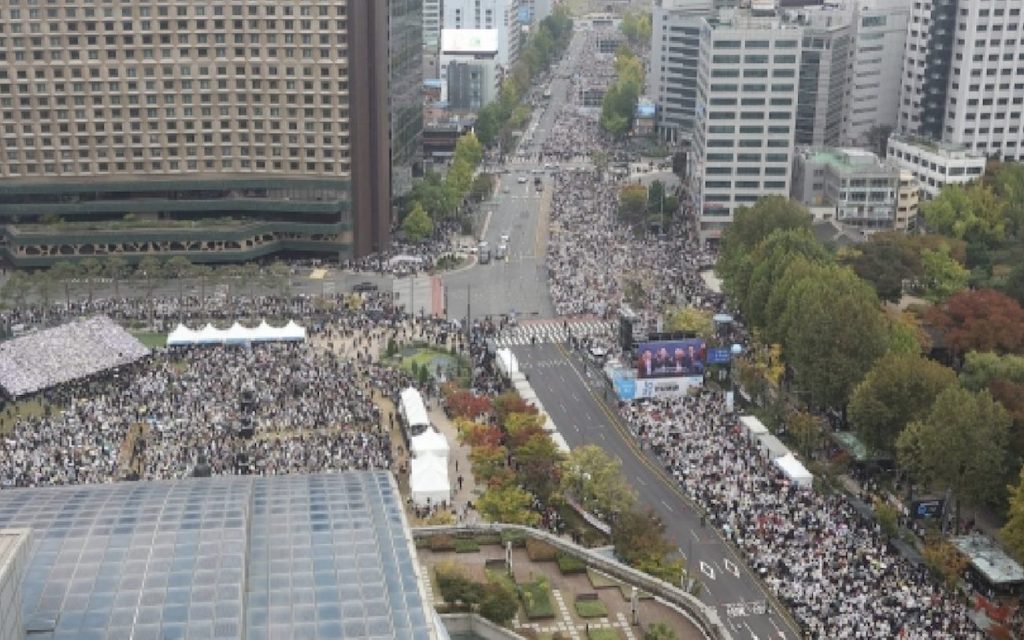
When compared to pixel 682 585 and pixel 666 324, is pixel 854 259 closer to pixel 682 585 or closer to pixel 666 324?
pixel 666 324

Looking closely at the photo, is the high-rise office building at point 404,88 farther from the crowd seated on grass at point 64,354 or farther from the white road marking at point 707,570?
the white road marking at point 707,570

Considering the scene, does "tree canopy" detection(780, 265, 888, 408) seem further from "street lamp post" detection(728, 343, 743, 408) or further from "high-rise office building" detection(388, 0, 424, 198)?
"high-rise office building" detection(388, 0, 424, 198)

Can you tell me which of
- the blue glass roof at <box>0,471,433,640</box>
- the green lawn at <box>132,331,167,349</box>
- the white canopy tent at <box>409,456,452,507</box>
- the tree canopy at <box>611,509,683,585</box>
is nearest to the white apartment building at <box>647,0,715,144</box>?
the green lawn at <box>132,331,167,349</box>

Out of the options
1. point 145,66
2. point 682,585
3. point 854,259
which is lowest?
point 682,585

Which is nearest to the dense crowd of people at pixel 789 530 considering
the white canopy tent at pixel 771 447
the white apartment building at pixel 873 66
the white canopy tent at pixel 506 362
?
the white canopy tent at pixel 771 447

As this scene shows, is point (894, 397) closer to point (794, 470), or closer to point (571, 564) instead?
point (794, 470)

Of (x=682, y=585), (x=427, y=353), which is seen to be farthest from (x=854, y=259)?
(x=682, y=585)
